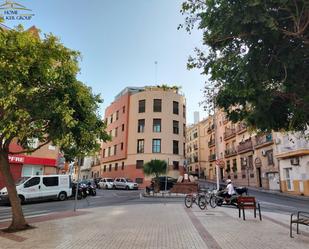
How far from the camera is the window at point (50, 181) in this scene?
2127 cm

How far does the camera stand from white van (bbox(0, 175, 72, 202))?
64.3 feet

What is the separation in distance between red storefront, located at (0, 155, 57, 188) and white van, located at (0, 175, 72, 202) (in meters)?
6.46

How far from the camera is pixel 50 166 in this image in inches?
1191

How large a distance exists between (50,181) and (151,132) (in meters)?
23.8

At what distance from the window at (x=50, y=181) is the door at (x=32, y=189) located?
0.52 metres

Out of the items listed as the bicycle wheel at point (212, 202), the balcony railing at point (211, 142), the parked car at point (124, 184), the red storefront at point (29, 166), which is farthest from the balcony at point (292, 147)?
the balcony railing at point (211, 142)

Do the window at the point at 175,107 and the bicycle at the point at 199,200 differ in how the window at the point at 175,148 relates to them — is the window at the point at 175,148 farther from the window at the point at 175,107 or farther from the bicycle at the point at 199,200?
the bicycle at the point at 199,200

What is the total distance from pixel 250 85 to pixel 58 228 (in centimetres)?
775

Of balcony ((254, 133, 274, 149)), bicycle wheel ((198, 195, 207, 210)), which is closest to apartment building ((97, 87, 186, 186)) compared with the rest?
balcony ((254, 133, 274, 149))

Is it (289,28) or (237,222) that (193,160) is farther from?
(289,28)

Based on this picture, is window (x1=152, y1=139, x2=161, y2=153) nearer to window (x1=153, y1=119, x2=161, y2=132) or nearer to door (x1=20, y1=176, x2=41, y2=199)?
window (x1=153, y1=119, x2=161, y2=132)

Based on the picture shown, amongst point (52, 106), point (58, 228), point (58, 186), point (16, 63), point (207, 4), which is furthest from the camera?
point (58, 186)

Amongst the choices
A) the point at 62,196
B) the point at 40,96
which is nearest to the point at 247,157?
the point at 62,196

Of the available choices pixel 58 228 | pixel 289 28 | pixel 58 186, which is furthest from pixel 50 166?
pixel 289 28
